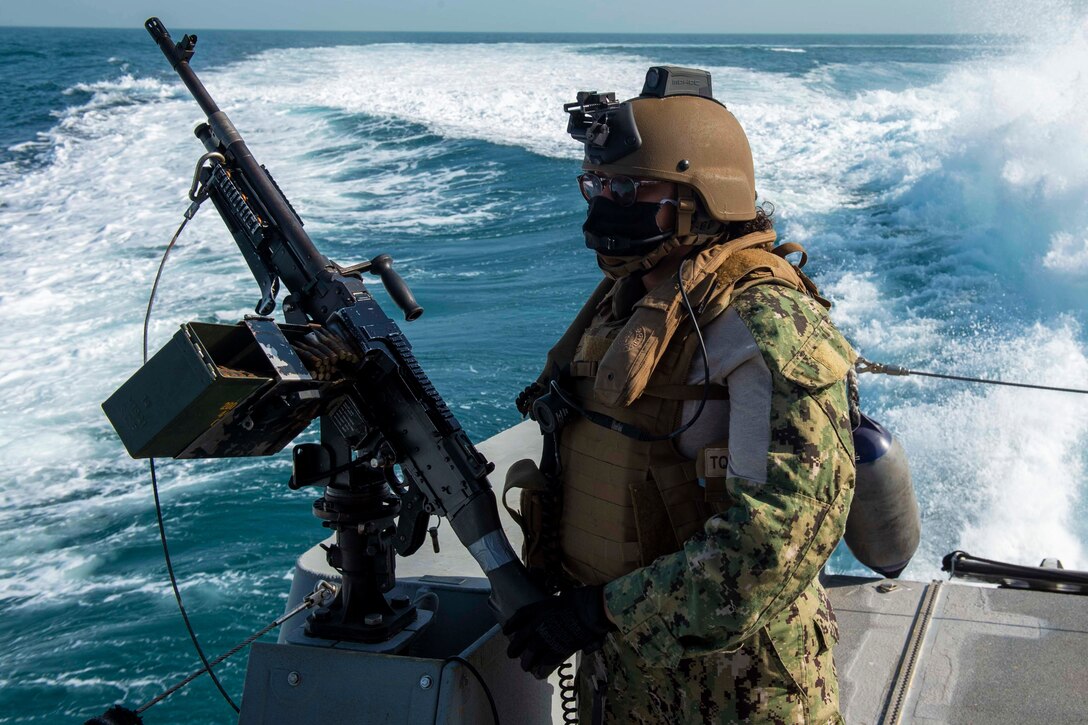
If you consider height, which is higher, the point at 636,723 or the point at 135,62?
the point at 636,723

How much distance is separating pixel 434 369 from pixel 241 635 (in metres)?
3.32

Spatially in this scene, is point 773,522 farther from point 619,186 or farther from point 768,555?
point 619,186

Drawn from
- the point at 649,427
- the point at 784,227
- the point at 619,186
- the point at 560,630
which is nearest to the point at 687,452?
the point at 649,427

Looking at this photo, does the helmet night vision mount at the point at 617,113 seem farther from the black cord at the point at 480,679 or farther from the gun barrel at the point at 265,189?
the black cord at the point at 480,679

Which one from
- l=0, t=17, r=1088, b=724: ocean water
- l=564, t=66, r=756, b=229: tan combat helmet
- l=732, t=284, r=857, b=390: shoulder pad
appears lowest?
l=0, t=17, r=1088, b=724: ocean water

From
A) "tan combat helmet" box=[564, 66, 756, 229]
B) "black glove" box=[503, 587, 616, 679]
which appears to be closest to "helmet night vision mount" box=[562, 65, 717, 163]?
"tan combat helmet" box=[564, 66, 756, 229]

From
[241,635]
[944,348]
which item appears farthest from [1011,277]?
[241,635]

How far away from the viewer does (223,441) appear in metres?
1.93

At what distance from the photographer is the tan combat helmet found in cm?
189

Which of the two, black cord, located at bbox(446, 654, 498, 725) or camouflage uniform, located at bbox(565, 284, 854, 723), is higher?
camouflage uniform, located at bbox(565, 284, 854, 723)

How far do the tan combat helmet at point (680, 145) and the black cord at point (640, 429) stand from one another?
0.13 metres

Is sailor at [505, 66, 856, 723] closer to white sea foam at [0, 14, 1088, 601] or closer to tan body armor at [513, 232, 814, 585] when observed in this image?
tan body armor at [513, 232, 814, 585]

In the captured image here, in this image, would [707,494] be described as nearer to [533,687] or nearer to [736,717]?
[736,717]

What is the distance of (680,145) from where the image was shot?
1.90m
